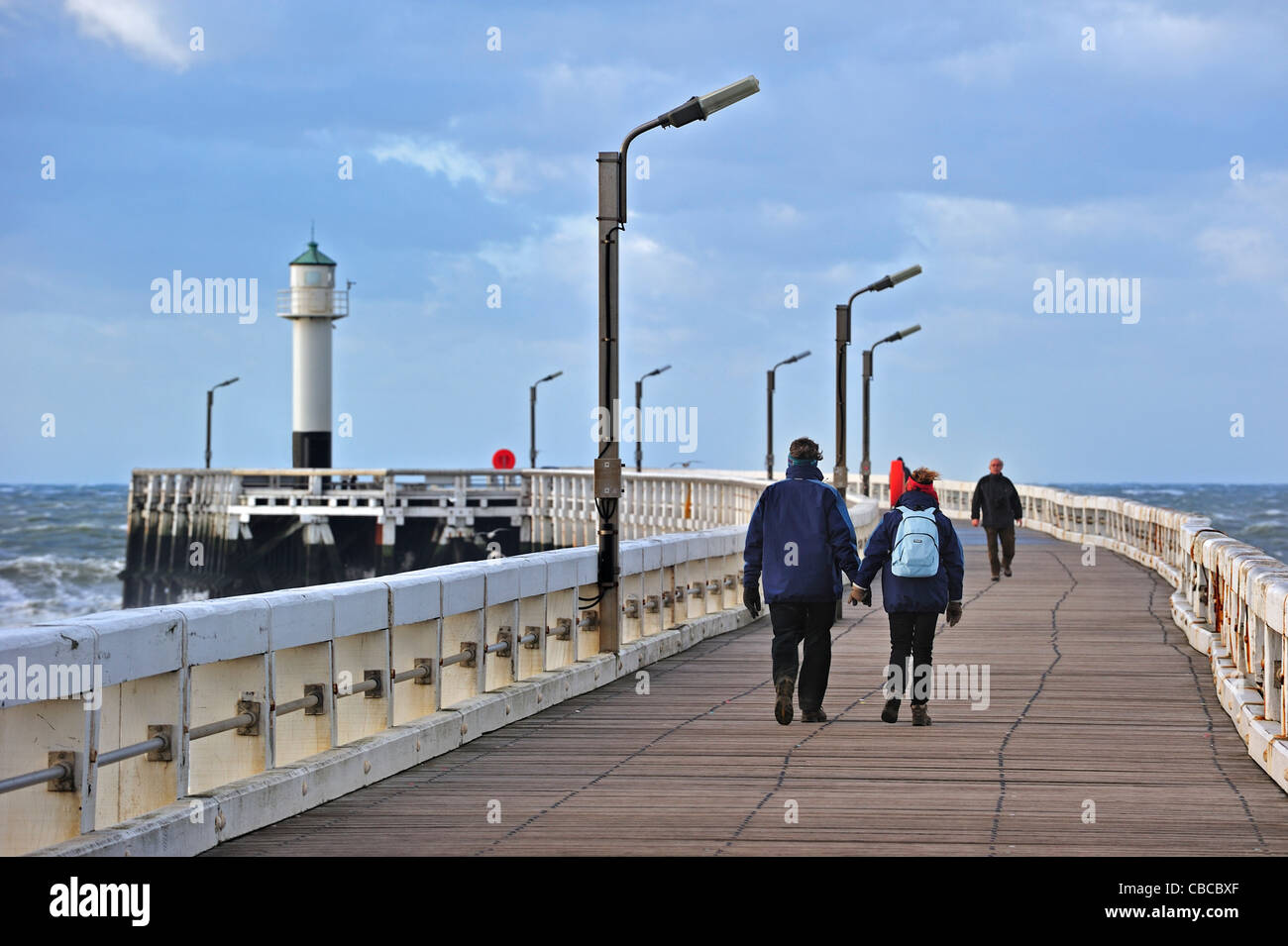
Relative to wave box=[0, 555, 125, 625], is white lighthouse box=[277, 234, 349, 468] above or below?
above

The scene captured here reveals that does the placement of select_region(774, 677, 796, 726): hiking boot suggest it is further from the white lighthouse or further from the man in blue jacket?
the white lighthouse

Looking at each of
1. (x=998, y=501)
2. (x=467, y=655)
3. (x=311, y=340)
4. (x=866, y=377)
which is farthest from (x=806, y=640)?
(x=311, y=340)

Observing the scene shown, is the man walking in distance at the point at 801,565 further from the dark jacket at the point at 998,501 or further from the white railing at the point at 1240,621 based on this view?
the dark jacket at the point at 998,501

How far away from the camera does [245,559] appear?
256 feet

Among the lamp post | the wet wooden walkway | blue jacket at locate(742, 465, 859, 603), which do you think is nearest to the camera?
the wet wooden walkway

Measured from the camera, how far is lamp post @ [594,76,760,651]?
15891 millimetres

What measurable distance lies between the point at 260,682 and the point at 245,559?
7012 cm

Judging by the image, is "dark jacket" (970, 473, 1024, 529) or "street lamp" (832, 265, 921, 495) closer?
"street lamp" (832, 265, 921, 495)

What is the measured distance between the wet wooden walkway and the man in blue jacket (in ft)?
1.26

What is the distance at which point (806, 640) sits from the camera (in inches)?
527

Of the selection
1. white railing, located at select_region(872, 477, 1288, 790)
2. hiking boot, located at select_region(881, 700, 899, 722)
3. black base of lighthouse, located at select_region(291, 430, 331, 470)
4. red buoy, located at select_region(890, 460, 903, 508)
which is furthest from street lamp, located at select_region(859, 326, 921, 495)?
hiking boot, located at select_region(881, 700, 899, 722)

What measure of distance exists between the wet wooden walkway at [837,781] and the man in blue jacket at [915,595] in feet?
1.26
